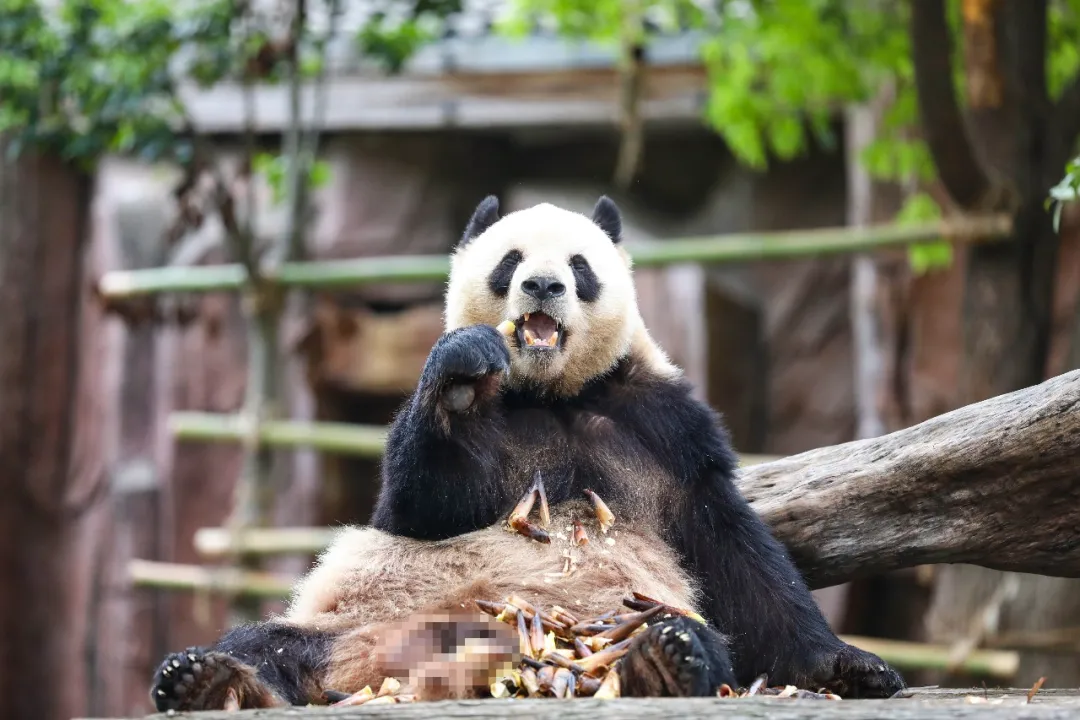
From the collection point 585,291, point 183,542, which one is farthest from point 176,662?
point 183,542

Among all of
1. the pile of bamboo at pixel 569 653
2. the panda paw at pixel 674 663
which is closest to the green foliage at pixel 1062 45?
the pile of bamboo at pixel 569 653

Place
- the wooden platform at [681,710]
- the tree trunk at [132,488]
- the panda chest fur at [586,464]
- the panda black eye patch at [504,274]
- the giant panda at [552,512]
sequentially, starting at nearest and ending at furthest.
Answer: the wooden platform at [681,710] < the giant panda at [552,512] < the panda chest fur at [586,464] < the panda black eye patch at [504,274] < the tree trunk at [132,488]

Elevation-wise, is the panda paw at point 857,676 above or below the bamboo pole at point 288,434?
below

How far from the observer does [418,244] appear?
12008 millimetres

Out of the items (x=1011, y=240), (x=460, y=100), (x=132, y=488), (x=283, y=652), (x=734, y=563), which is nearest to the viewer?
(x=283, y=652)

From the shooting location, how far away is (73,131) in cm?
858

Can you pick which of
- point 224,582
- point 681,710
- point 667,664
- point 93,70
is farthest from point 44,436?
point 681,710

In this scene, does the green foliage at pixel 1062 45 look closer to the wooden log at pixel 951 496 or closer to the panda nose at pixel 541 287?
the wooden log at pixel 951 496

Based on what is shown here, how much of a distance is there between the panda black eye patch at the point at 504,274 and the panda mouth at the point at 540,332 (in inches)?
6.2

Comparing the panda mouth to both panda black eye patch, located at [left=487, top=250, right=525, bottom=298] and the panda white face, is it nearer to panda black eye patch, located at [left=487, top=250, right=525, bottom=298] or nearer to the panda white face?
the panda white face

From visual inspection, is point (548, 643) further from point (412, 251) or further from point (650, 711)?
point (412, 251)

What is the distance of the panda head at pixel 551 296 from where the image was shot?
4.39 meters

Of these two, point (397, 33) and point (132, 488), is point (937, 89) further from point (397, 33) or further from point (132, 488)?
point (132, 488)

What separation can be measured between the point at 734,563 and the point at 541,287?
1112 millimetres
